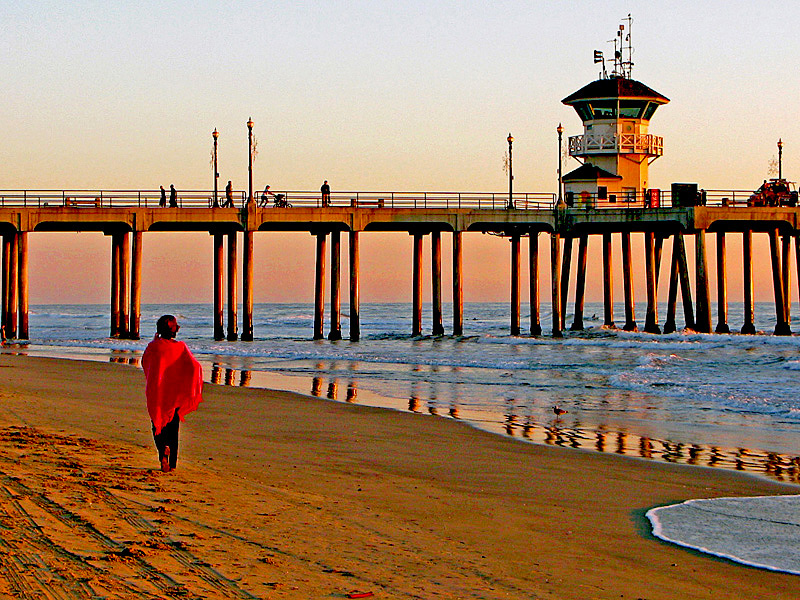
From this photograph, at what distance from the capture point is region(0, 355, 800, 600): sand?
5.85 m

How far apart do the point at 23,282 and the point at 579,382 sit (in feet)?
80.6

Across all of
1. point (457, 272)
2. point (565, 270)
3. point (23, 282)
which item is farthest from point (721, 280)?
point (23, 282)

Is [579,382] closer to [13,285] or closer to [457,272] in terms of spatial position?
[457,272]

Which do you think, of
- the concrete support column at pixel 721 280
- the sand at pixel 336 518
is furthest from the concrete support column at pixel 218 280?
the sand at pixel 336 518

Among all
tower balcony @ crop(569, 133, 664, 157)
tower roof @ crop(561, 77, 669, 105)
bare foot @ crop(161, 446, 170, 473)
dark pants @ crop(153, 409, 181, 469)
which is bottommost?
bare foot @ crop(161, 446, 170, 473)

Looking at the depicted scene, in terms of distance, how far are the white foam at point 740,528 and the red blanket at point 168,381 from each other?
13.6 feet

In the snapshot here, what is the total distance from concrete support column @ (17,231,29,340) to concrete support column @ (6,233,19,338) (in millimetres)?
483

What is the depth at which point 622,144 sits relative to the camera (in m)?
46.4

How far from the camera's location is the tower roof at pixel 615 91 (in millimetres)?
46938

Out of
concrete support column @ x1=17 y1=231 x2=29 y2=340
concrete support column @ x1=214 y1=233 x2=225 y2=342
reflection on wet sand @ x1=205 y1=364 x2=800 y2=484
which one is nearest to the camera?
reflection on wet sand @ x1=205 y1=364 x2=800 y2=484

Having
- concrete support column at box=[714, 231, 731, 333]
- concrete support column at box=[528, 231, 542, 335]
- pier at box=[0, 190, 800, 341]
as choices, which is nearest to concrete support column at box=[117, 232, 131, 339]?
pier at box=[0, 190, 800, 341]

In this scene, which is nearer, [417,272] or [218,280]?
[218,280]

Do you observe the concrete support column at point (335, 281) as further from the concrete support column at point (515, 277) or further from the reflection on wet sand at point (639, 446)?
the reflection on wet sand at point (639, 446)

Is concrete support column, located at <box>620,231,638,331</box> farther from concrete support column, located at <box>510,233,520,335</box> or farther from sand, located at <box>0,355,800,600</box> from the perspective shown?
sand, located at <box>0,355,800,600</box>
